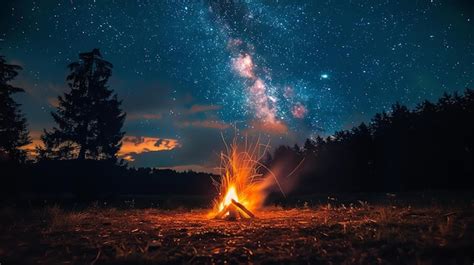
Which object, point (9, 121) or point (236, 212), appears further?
point (9, 121)

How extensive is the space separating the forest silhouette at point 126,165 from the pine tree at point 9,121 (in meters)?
0.06

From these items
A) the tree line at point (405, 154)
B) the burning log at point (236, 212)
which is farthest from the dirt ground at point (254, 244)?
the tree line at point (405, 154)

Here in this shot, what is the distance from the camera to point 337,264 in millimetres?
5484

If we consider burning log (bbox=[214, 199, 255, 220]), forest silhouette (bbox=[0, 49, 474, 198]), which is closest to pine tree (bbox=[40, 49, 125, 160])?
forest silhouette (bbox=[0, 49, 474, 198])

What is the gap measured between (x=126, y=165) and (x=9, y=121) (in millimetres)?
14031

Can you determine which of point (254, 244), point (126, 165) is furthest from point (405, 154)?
point (254, 244)

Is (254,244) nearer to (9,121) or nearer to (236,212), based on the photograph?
(236,212)

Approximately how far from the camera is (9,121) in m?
24.4

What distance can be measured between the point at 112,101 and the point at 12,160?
970cm

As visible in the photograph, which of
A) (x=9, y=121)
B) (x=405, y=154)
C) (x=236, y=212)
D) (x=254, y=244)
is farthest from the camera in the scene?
(x=405, y=154)

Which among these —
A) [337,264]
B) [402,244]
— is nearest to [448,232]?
[402,244]

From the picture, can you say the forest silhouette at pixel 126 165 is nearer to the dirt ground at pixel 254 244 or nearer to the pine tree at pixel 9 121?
the pine tree at pixel 9 121

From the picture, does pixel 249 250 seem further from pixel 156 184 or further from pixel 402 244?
pixel 156 184

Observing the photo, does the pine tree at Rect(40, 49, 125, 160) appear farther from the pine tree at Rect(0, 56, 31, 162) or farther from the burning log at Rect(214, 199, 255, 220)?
the burning log at Rect(214, 199, 255, 220)
